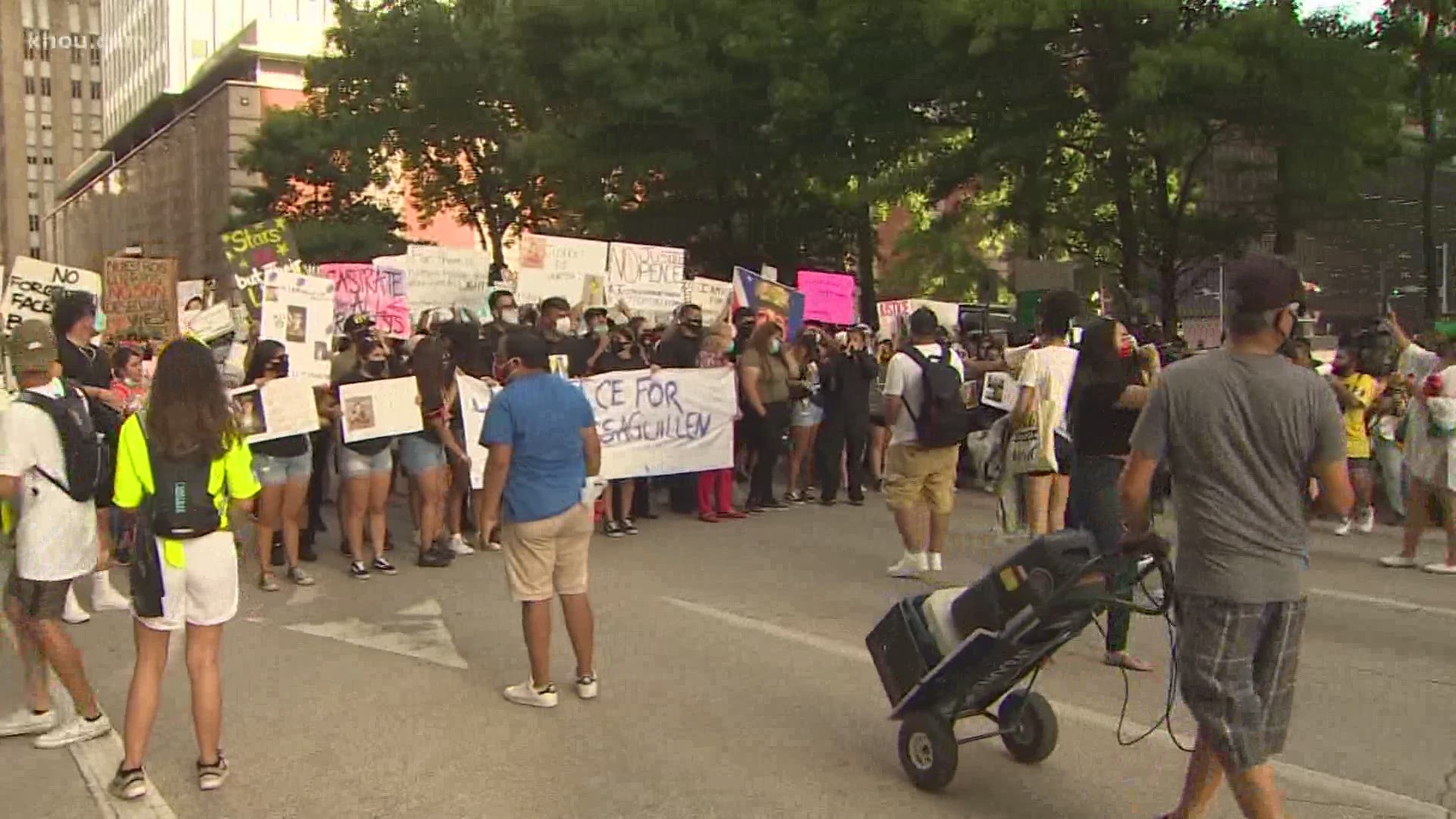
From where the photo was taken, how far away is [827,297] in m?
16.7

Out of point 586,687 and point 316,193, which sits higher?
point 316,193

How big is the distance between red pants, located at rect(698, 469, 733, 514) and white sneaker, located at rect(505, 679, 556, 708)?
6222 millimetres

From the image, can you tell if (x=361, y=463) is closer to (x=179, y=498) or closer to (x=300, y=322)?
(x=300, y=322)

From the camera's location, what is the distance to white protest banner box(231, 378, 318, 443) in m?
8.92

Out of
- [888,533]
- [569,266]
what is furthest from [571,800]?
[569,266]

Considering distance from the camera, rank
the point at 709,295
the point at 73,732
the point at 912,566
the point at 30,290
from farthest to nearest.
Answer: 1. the point at 709,295
2. the point at 30,290
3. the point at 912,566
4. the point at 73,732

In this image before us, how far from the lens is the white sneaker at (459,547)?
34.7 feet

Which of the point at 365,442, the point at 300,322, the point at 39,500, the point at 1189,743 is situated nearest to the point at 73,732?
the point at 39,500

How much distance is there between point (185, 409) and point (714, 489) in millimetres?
8062

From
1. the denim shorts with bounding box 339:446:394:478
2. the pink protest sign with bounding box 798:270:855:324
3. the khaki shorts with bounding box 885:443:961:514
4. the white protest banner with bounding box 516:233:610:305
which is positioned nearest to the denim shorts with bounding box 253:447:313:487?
the denim shorts with bounding box 339:446:394:478

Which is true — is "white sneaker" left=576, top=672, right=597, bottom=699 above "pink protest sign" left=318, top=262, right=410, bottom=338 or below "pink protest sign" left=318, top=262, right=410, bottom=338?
below

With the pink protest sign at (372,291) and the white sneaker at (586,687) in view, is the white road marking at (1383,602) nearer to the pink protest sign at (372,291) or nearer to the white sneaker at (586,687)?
the white sneaker at (586,687)

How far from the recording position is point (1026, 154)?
63.3 feet

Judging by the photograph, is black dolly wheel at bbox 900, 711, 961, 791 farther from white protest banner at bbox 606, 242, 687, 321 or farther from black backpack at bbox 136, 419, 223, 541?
white protest banner at bbox 606, 242, 687, 321
